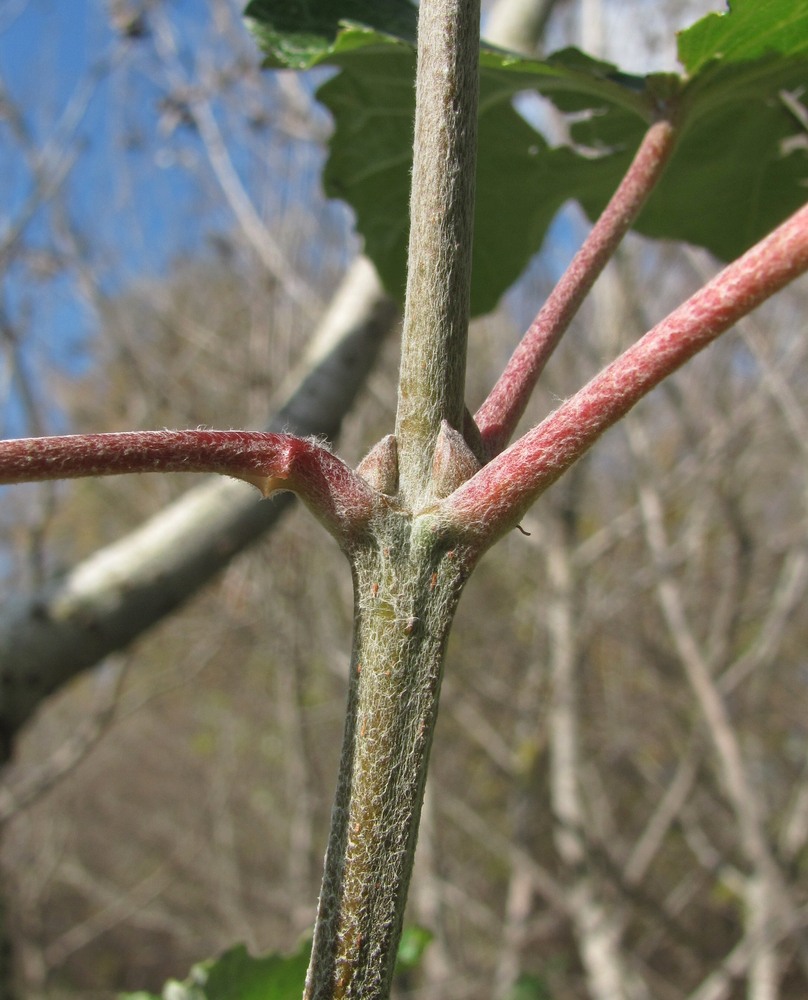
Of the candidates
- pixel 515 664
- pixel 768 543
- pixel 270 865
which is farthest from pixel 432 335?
pixel 270 865

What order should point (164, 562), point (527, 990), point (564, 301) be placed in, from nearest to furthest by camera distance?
point (564, 301) < point (164, 562) < point (527, 990)

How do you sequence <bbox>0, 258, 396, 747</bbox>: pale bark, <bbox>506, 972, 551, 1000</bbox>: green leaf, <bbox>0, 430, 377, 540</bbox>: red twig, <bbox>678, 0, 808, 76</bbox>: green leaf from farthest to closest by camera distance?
<bbox>506, 972, 551, 1000</bbox>: green leaf → <bbox>0, 258, 396, 747</bbox>: pale bark → <bbox>678, 0, 808, 76</bbox>: green leaf → <bbox>0, 430, 377, 540</bbox>: red twig

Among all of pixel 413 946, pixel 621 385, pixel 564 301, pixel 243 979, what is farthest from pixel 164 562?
pixel 621 385

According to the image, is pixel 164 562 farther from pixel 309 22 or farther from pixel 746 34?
pixel 746 34

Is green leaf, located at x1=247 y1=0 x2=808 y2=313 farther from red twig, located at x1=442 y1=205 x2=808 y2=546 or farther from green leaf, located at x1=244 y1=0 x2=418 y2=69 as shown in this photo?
red twig, located at x1=442 y1=205 x2=808 y2=546

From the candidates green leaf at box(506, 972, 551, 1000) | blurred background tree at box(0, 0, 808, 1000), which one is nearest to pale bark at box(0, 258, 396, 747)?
blurred background tree at box(0, 0, 808, 1000)

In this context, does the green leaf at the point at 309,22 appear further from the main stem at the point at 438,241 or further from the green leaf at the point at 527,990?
the green leaf at the point at 527,990
